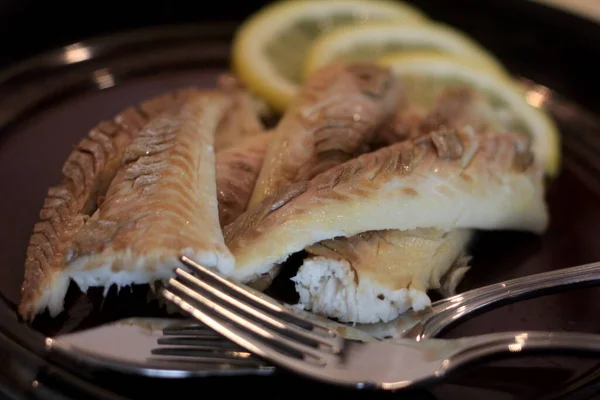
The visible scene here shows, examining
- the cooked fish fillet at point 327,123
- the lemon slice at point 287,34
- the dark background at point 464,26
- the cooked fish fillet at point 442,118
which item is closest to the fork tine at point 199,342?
the cooked fish fillet at point 327,123

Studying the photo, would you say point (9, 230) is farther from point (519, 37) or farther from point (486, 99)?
point (519, 37)

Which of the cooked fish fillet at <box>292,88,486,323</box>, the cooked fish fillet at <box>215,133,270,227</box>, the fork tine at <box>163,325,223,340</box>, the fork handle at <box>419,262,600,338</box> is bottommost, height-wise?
the fork handle at <box>419,262,600,338</box>

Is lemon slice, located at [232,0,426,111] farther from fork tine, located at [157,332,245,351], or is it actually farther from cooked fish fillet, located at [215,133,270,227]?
fork tine, located at [157,332,245,351]

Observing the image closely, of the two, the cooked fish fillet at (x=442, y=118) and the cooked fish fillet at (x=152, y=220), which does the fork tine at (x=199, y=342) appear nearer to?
the cooked fish fillet at (x=152, y=220)

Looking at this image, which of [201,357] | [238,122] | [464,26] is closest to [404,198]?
[201,357]

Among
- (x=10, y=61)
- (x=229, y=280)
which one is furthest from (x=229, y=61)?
(x=229, y=280)

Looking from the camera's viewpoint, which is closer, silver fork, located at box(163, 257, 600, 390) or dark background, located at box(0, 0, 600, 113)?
silver fork, located at box(163, 257, 600, 390)

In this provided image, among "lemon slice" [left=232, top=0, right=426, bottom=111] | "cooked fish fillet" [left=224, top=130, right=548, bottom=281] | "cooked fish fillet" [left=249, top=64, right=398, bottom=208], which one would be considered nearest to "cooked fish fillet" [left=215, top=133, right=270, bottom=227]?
"cooked fish fillet" [left=249, top=64, right=398, bottom=208]
